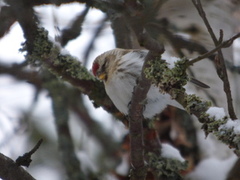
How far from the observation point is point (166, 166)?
10.7 feet

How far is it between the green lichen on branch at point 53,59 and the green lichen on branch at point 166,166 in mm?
722

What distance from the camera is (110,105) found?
12.0 ft

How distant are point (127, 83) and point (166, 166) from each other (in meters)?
0.59

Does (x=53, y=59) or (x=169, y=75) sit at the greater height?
(x=53, y=59)

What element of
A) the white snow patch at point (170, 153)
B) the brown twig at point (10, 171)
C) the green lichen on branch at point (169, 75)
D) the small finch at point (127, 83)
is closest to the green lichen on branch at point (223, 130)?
the green lichen on branch at point (169, 75)

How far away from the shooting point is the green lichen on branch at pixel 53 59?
3.19 m

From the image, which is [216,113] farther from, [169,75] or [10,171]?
[10,171]

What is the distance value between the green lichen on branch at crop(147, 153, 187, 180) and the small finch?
30 cm

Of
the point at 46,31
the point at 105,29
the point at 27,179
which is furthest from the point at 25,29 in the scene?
the point at 27,179

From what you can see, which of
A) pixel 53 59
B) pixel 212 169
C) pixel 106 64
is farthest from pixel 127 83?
pixel 212 169

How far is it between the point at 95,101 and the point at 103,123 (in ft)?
2.71

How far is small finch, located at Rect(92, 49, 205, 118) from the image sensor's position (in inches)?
128

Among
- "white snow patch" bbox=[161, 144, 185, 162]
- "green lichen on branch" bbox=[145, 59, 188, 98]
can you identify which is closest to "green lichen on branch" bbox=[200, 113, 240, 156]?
"green lichen on branch" bbox=[145, 59, 188, 98]

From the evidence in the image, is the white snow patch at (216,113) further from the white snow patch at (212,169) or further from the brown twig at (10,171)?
the white snow patch at (212,169)
